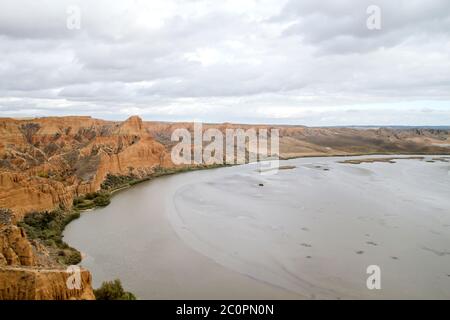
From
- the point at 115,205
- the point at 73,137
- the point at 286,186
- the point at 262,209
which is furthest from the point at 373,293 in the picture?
the point at 73,137

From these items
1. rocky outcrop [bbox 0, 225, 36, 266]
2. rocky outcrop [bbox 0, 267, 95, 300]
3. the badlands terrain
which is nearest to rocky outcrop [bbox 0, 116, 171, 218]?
the badlands terrain

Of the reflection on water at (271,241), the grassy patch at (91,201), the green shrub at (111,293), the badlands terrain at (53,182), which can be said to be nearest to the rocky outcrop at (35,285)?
the badlands terrain at (53,182)

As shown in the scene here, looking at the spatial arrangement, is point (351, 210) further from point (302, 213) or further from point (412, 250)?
point (412, 250)

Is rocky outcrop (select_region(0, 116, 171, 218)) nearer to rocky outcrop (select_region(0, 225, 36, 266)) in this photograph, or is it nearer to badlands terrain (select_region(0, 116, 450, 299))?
badlands terrain (select_region(0, 116, 450, 299))

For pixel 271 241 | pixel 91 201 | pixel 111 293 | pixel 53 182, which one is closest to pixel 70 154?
pixel 91 201

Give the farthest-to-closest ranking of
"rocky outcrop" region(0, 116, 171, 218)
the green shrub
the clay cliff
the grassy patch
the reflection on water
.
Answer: the grassy patch, the clay cliff, "rocky outcrop" region(0, 116, 171, 218), the reflection on water, the green shrub
